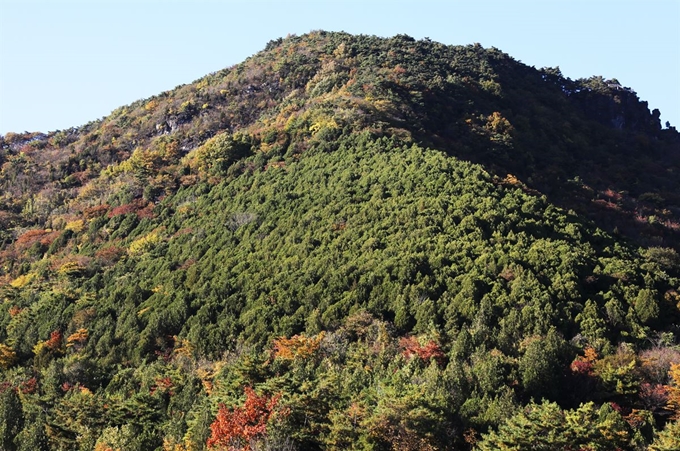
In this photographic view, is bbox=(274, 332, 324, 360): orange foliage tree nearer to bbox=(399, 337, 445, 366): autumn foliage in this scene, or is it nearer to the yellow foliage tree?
bbox=(399, 337, 445, 366): autumn foliage

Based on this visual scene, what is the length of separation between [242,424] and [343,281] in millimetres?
15732

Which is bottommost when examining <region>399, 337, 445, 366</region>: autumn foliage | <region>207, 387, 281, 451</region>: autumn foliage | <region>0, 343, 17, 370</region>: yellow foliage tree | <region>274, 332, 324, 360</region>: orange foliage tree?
<region>0, 343, 17, 370</region>: yellow foliage tree

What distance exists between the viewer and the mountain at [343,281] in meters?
27.6

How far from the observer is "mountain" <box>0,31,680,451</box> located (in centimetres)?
2759

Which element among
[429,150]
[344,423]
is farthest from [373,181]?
[344,423]

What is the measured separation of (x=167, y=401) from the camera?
32.8 meters

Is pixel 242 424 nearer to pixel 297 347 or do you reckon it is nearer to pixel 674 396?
pixel 297 347

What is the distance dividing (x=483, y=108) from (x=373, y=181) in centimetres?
3373

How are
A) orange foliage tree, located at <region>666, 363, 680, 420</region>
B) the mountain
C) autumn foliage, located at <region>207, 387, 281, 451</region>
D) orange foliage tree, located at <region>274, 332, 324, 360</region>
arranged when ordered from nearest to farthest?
autumn foliage, located at <region>207, 387, 281, 451</region> → orange foliage tree, located at <region>666, 363, 680, 420</region> → the mountain → orange foliage tree, located at <region>274, 332, 324, 360</region>

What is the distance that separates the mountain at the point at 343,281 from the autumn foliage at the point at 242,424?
106 mm

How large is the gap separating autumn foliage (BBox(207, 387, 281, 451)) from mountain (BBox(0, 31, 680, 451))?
11cm

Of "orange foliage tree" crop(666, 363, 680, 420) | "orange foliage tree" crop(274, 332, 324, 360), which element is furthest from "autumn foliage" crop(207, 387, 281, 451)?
"orange foliage tree" crop(666, 363, 680, 420)

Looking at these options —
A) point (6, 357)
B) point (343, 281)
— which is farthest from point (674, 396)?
point (6, 357)

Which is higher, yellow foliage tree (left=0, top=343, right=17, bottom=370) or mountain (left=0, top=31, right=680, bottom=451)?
mountain (left=0, top=31, right=680, bottom=451)
